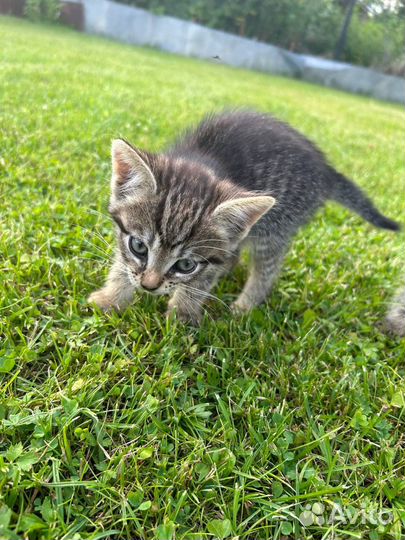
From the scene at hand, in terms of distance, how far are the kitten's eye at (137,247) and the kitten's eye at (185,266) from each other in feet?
0.54

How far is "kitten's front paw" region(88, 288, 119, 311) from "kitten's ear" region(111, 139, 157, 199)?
50 centimetres

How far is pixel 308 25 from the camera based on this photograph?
1039cm

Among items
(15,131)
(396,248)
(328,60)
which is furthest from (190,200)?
(328,60)

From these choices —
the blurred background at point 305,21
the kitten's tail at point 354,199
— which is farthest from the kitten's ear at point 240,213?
the blurred background at point 305,21

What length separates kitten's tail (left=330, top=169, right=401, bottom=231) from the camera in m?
2.86

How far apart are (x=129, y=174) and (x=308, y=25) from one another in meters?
10.4

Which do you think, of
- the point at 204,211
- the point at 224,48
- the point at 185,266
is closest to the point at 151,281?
the point at 185,266

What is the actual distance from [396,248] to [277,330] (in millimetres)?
1555

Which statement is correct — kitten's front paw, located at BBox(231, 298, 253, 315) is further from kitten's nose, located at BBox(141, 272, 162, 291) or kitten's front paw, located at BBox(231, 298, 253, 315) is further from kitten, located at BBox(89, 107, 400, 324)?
kitten's nose, located at BBox(141, 272, 162, 291)

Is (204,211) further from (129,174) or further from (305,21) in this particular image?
(305,21)

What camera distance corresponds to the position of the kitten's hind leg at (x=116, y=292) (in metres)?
2.09

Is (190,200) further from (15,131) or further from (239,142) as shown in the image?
(15,131)

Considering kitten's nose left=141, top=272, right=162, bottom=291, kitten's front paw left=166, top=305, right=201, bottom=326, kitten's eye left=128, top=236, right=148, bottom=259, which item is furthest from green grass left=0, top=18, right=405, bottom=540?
kitten's eye left=128, top=236, right=148, bottom=259

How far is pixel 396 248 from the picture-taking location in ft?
10.6
